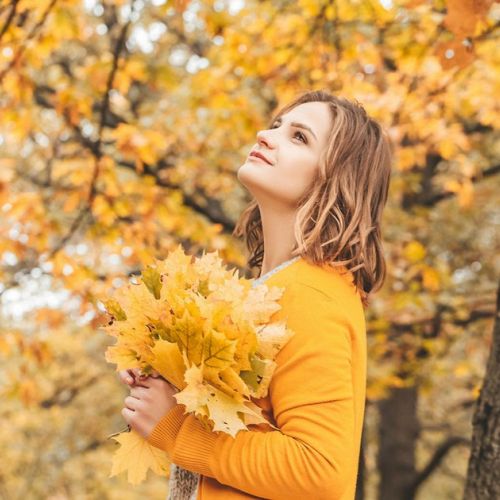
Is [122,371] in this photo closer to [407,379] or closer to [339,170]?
[339,170]

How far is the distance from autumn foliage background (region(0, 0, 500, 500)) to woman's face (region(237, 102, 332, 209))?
2.80ft

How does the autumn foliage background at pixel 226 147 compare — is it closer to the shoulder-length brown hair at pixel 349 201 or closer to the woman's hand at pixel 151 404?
the shoulder-length brown hair at pixel 349 201

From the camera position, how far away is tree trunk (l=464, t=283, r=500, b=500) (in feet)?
7.54

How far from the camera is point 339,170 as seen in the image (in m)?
1.86

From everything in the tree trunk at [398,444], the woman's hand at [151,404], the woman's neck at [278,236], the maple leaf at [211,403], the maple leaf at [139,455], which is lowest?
the tree trunk at [398,444]

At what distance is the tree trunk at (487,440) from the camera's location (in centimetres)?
230

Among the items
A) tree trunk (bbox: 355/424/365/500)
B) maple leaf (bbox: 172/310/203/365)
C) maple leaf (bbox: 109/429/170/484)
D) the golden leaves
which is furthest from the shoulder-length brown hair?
tree trunk (bbox: 355/424/365/500)

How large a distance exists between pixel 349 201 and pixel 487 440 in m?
1.07

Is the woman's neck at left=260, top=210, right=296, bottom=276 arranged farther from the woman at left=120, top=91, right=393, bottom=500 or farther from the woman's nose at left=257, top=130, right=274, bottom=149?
the woman's nose at left=257, top=130, right=274, bottom=149

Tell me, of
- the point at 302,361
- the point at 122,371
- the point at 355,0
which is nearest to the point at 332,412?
the point at 302,361

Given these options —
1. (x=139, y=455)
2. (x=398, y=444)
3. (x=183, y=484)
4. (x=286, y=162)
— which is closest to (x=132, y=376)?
(x=139, y=455)

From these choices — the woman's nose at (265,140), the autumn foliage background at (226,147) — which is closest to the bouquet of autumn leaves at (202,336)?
the woman's nose at (265,140)

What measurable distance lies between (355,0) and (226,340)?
369 centimetres

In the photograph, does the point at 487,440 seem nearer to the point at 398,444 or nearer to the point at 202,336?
the point at 202,336
